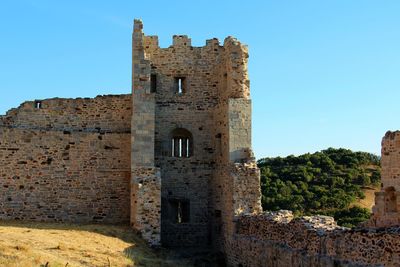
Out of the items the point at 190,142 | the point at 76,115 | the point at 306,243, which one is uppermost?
the point at 76,115

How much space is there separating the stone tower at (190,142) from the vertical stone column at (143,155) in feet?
0.10

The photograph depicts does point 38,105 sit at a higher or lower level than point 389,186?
higher

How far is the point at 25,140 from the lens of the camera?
2034 centimetres

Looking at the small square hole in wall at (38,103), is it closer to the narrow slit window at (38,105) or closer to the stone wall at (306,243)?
the narrow slit window at (38,105)

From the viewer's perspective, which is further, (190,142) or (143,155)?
(190,142)

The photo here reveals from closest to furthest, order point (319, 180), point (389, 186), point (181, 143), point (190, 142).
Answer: point (389, 186) < point (190, 142) < point (181, 143) < point (319, 180)

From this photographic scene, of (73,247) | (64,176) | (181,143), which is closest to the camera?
(73,247)

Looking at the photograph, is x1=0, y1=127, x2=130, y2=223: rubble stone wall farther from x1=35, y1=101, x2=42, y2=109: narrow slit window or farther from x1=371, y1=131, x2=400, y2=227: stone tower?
x1=371, y1=131, x2=400, y2=227: stone tower

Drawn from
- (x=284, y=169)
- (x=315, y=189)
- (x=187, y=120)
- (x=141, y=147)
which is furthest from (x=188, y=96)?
(x=284, y=169)

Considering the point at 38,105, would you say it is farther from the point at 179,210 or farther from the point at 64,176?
the point at 179,210

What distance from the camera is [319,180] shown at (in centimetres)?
4188

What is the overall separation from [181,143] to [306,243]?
31.6ft

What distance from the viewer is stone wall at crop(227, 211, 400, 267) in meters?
10.8

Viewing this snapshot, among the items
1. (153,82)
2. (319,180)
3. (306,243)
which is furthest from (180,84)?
(319,180)
